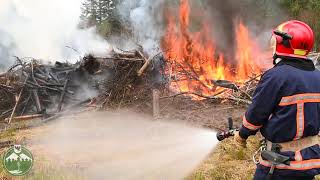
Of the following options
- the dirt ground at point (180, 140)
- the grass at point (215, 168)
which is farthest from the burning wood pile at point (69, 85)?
the grass at point (215, 168)

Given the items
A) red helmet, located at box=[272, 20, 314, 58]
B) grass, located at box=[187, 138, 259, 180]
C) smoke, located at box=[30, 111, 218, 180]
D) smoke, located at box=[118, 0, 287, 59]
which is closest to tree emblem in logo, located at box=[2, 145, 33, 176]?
smoke, located at box=[30, 111, 218, 180]

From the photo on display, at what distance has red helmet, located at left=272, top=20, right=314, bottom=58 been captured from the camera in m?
3.10

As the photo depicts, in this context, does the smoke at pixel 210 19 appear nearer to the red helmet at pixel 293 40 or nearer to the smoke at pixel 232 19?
the smoke at pixel 232 19

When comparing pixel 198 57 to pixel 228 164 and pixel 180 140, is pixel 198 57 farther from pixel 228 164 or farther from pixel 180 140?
pixel 228 164

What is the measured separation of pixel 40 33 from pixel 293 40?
17.4 metres

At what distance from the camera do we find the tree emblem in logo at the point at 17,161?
15.2 feet

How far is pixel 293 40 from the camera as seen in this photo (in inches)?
122

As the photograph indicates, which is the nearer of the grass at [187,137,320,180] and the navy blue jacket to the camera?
the navy blue jacket

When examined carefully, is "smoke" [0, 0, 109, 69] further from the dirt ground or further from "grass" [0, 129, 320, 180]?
"grass" [0, 129, 320, 180]

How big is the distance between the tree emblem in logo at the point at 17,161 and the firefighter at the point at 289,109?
2746 mm

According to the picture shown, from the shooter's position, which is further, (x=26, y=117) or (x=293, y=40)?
(x=26, y=117)

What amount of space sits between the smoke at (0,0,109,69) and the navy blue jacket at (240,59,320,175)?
47.9 feet

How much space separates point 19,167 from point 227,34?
34.4 ft

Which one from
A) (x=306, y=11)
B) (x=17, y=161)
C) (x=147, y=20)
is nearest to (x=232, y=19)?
(x=147, y=20)
